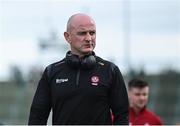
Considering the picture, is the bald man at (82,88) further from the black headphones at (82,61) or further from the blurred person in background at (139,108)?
the blurred person in background at (139,108)

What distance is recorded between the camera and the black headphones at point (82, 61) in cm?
523

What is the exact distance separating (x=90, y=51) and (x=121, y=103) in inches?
17.7

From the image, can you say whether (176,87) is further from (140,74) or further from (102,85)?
(102,85)

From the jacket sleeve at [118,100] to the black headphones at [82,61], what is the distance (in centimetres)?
19

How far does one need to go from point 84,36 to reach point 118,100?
0.54 meters

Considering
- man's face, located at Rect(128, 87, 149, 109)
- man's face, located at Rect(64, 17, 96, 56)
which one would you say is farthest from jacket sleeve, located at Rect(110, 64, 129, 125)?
man's face, located at Rect(128, 87, 149, 109)

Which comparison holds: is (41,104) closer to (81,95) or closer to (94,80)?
(81,95)

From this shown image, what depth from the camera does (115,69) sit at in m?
5.36

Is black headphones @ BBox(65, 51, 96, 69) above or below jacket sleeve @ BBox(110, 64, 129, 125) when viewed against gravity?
above

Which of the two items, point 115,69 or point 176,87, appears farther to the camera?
point 176,87

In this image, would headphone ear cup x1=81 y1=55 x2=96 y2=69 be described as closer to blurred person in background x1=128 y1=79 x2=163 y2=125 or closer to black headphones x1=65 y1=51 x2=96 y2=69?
black headphones x1=65 y1=51 x2=96 y2=69

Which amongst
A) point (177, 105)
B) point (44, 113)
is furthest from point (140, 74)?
point (44, 113)

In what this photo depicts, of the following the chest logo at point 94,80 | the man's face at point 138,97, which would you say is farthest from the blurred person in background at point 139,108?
the chest logo at point 94,80

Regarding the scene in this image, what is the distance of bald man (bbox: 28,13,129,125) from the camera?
17.1 feet
